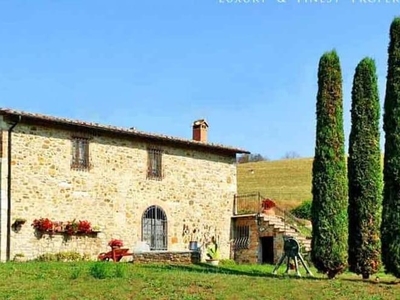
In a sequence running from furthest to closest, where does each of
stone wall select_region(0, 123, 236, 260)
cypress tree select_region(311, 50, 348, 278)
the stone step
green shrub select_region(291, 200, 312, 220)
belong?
1. green shrub select_region(291, 200, 312, 220)
2. the stone step
3. stone wall select_region(0, 123, 236, 260)
4. cypress tree select_region(311, 50, 348, 278)

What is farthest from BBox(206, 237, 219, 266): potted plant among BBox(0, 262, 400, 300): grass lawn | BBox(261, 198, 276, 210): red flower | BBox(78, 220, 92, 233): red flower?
BBox(0, 262, 400, 300): grass lawn

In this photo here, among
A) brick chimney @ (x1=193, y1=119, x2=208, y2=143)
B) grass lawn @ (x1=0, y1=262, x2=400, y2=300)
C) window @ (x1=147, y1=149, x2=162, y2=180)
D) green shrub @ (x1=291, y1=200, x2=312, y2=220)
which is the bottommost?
grass lawn @ (x1=0, y1=262, x2=400, y2=300)

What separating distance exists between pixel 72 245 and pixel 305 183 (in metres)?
31.5

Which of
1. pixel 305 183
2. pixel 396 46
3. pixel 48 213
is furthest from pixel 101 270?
pixel 305 183

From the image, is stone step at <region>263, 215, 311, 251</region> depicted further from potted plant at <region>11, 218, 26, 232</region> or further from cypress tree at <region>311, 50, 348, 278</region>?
potted plant at <region>11, 218, 26, 232</region>

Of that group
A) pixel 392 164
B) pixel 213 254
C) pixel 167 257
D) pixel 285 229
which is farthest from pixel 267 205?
pixel 392 164

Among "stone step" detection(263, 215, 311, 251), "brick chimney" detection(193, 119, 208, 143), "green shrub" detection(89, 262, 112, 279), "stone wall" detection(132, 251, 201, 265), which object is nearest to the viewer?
"green shrub" detection(89, 262, 112, 279)

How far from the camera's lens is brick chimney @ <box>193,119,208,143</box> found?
31.3m

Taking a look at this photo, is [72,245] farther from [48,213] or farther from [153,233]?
[153,233]

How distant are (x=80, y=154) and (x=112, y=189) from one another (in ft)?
5.99

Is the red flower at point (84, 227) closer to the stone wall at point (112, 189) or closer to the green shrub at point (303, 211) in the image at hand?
the stone wall at point (112, 189)

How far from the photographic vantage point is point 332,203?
64.4 ft

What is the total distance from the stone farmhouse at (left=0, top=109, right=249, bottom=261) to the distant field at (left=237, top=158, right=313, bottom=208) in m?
15.0

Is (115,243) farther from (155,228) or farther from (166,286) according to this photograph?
(166,286)
